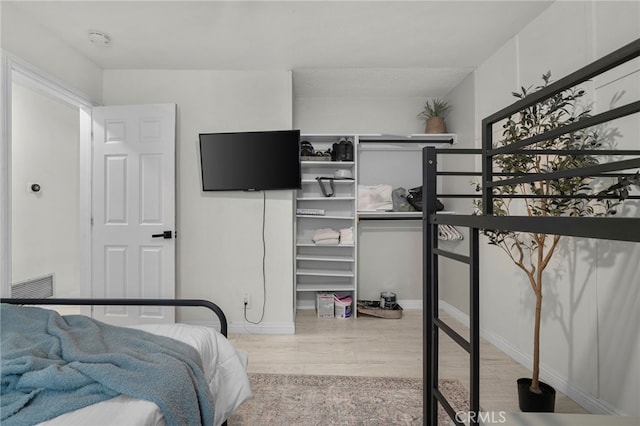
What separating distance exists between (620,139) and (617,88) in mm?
276

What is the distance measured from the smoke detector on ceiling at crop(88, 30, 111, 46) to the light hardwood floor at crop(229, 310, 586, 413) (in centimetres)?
284

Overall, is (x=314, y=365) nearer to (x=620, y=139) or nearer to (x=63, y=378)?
(x=63, y=378)

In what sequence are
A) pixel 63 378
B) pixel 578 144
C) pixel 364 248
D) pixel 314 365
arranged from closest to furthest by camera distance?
1. pixel 63 378
2. pixel 578 144
3. pixel 314 365
4. pixel 364 248

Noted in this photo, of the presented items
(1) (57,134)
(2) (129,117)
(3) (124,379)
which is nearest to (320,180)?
(2) (129,117)

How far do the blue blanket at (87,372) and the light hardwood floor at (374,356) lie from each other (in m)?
1.35

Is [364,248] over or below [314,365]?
over

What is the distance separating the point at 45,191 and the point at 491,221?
16.0 feet

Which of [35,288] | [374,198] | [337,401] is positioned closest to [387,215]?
[374,198]

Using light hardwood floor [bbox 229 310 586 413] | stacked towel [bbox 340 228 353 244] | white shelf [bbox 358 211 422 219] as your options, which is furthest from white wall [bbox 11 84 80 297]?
white shelf [bbox 358 211 422 219]

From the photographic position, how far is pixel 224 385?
1.52 m

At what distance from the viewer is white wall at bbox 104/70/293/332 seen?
3.36 metres

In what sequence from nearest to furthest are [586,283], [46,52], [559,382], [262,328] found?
1. [586,283]
2. [559,382]
3. [46,52]
4. [262,328]

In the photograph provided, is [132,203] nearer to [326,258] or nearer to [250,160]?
[250,160]

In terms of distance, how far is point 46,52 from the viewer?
264 centimetres
